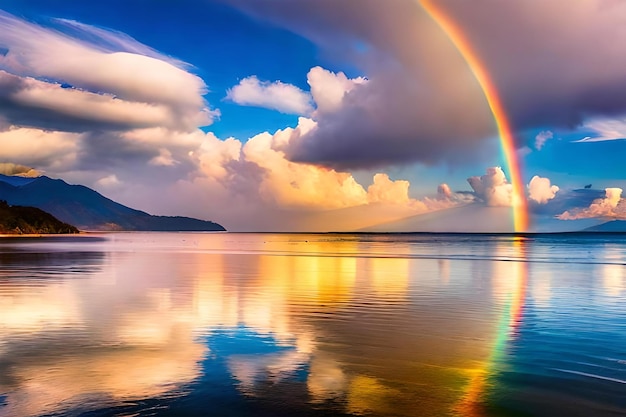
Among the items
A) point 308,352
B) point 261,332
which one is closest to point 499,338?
point 308,352

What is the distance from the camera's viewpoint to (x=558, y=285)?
138 ft

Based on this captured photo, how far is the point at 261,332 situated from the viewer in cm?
2180

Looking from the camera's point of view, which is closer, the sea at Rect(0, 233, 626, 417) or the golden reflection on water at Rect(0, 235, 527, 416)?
the sea at Rect(0, 233, 626, 417)

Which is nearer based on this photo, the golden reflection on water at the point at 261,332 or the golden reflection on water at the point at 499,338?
the golden reflection on water at the point at 499,338

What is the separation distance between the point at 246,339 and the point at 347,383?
6.77 metres

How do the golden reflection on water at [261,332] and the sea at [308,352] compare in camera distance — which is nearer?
the sea at [308,352]

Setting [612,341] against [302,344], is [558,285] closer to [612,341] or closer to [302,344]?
[612,341]

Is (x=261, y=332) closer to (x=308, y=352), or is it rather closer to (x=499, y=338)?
(x=308, y=352)

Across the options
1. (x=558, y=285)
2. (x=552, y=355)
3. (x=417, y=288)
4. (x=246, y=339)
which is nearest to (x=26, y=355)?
(x=246, y=339)

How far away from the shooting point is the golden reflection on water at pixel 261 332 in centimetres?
1372

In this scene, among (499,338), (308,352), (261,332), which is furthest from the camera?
(261,332)

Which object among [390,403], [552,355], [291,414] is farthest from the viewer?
[552,355]

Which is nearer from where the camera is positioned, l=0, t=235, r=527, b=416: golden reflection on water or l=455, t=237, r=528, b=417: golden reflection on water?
l=455, t=237, r=528, b=417: golden reflection on water

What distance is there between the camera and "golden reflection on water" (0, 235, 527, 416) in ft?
45.0
